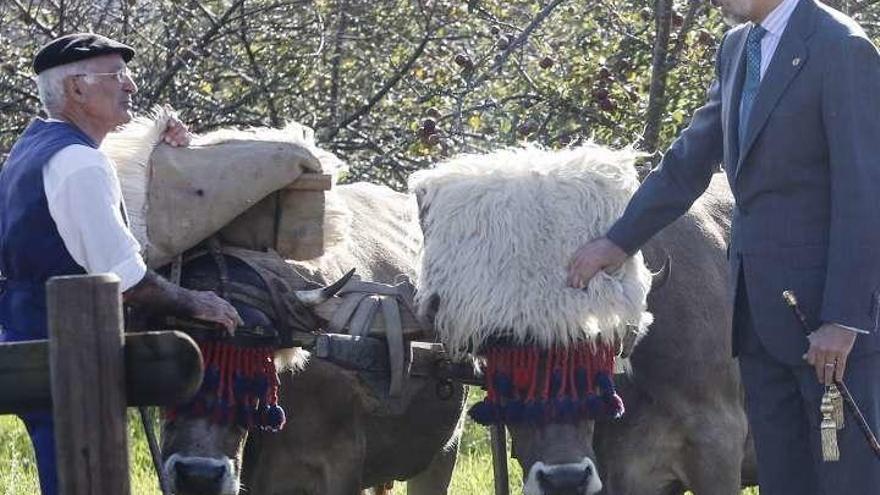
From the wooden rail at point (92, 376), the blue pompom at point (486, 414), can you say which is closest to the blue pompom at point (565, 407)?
the blue pompom at point (486, 414)

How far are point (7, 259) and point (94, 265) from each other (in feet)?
1.01

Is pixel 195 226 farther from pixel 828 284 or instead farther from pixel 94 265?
pixel 828 284

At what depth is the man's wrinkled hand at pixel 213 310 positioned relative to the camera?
223 inches

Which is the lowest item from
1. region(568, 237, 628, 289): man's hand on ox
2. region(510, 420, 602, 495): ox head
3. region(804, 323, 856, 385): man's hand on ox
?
region(510, 420, 602, 495): ox head

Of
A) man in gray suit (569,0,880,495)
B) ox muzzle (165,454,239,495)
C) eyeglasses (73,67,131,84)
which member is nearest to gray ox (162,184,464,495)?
ox muzzle (165,454,239,495)

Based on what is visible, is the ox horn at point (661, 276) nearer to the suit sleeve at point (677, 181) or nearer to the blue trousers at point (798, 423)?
the suit sleeve at point (677, 181)

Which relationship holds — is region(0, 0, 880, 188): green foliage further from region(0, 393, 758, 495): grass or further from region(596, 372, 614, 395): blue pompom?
region(596, 372, 614, 395): blue pompom

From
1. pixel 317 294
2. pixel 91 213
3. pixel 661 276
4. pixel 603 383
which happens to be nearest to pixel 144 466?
pixel 317 294

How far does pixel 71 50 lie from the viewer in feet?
18.2

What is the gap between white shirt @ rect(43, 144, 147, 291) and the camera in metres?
5.21

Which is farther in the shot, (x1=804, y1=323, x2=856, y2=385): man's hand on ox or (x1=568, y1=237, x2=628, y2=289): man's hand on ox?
(x1=568, y1=237, x2=628, y2=289): man's hand on ox

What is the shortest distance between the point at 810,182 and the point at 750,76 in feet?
1.30

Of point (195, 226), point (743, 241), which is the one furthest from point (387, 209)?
point (743, 241)

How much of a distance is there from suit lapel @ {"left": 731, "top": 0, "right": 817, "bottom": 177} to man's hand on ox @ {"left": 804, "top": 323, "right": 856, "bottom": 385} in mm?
584
